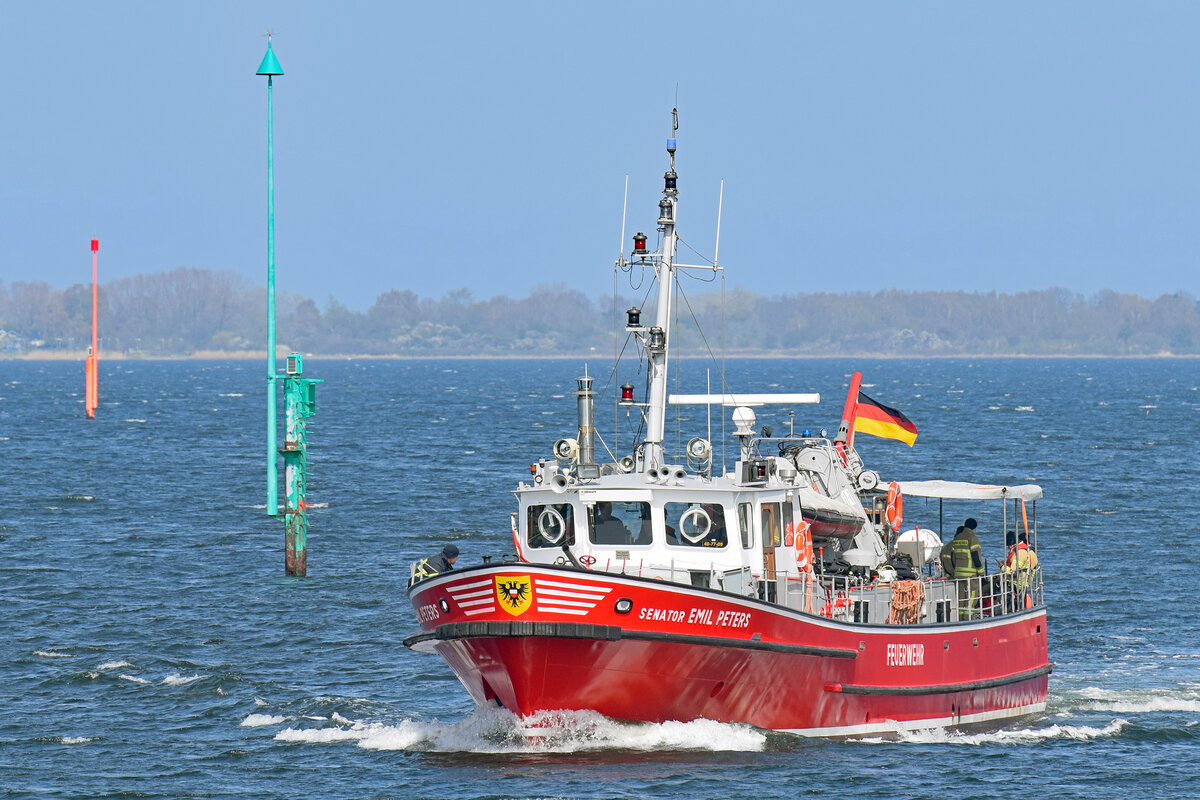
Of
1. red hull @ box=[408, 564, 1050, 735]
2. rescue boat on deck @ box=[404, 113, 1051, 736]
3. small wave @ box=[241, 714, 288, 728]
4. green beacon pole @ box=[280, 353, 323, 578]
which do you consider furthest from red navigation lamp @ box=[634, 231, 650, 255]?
green beacon pole @ box=[280, 353, 323, 578]

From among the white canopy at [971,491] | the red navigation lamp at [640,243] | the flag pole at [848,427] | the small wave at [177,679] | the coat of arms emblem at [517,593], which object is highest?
the red navigation lamp at [640,243]

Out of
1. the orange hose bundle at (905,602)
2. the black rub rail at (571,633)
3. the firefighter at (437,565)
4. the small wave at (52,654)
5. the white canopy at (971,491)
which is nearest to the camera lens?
the black rub rail at (571,633)

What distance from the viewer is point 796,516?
28969 millimetres

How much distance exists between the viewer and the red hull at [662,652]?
82.1 feet

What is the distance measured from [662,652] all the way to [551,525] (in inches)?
139

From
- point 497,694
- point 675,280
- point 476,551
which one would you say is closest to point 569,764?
point 497,694

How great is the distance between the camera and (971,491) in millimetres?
32500

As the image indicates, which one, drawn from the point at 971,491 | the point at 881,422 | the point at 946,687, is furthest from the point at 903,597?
the point at 881,422

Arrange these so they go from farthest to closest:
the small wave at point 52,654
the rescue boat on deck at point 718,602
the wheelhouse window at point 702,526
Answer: the small wave at point 52,654 → the wheelhouse window at point 702,526 → the rescue boat on deck at point 718,602

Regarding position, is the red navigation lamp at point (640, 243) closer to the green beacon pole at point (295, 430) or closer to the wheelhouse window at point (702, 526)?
the wheelhouse window at point (702, 526)

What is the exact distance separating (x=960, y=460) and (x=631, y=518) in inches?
2377

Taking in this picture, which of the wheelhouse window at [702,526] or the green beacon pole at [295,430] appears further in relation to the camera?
the green beacon pole at [295,430]

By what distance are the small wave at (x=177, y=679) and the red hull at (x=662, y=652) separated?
8499mm

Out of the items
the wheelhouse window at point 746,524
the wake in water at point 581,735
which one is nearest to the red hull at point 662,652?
the wake in water at point 581,735
